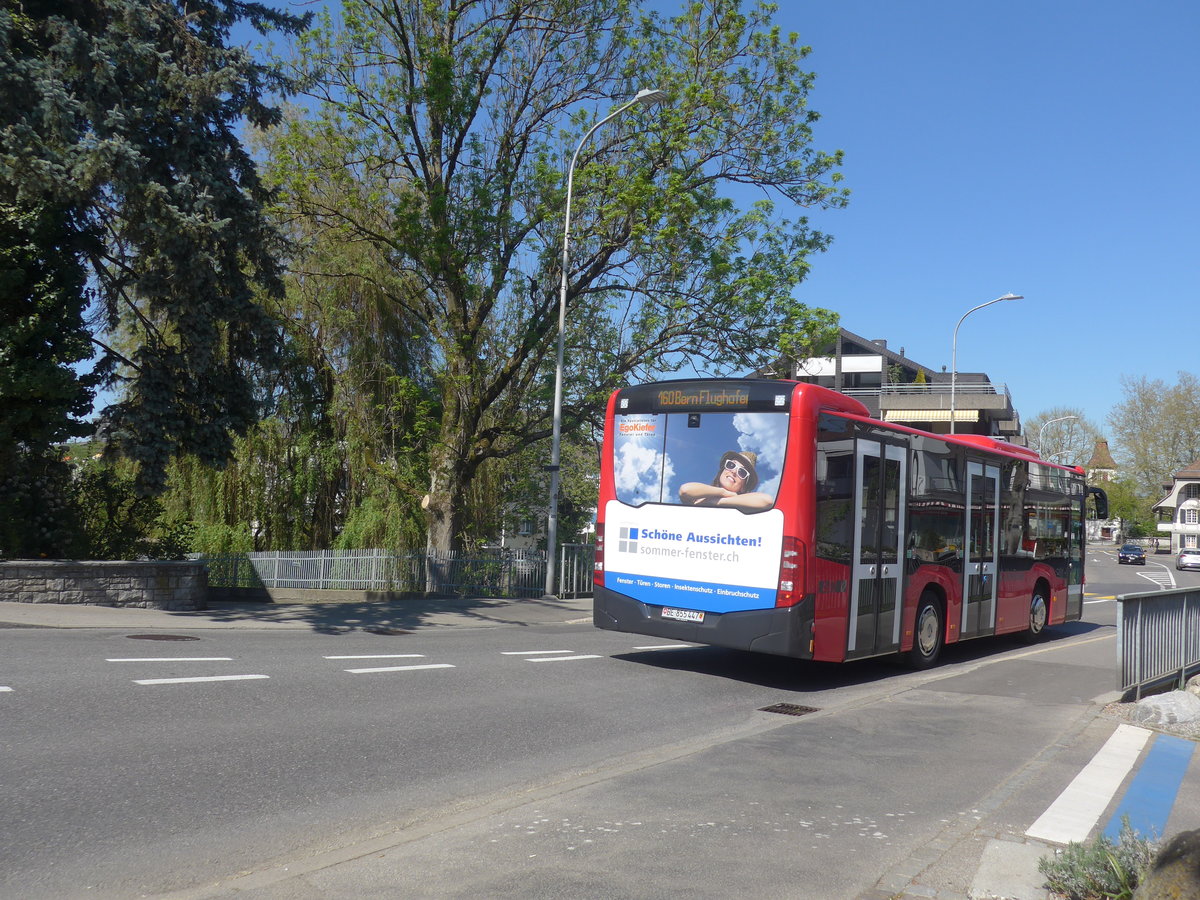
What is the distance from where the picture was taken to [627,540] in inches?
454

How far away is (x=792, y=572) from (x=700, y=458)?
1.71m

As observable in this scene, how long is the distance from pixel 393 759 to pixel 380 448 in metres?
17.6

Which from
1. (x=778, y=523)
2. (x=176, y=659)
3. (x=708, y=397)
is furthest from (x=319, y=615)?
(x=778, y=523)

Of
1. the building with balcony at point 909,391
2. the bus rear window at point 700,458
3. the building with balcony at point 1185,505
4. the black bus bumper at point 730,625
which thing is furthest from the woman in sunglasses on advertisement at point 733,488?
the building with balcony at point 1185,505

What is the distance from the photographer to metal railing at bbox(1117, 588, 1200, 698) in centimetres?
970

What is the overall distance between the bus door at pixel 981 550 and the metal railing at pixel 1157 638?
2799mm

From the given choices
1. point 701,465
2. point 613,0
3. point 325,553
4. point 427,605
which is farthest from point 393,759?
point 613,0

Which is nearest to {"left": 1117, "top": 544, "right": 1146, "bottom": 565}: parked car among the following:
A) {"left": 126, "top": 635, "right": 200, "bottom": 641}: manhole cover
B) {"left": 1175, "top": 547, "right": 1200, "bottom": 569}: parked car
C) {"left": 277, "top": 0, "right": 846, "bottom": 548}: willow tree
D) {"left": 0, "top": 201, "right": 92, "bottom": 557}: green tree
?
{"left": 1175, "top": 547, "right": 1200, "bottom": 569}: parked car

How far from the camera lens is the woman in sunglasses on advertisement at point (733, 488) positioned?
1042cm

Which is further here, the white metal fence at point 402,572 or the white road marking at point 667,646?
the white metal fence at point 402,572

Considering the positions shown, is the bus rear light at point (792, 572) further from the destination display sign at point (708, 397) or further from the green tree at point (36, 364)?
the green tree at point (36, 364)

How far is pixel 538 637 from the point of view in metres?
14.9

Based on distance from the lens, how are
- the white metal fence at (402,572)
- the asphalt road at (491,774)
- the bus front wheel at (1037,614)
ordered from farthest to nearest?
1. the white metal fence at (402,572)
2. the bus front wheel at (1037,614)
3. the asphalt road at (491,774)

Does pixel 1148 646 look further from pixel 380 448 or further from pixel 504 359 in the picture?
pixel 380 448
